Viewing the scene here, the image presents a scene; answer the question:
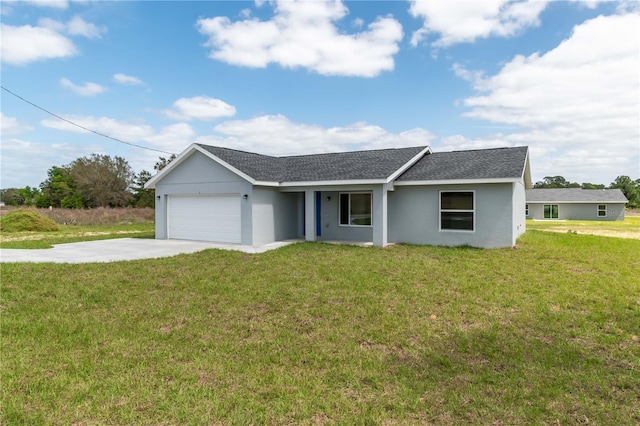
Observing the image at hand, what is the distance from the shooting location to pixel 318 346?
16.0ft

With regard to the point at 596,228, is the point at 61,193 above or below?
above

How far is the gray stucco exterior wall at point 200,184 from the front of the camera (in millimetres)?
14141

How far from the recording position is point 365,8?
1420 cm

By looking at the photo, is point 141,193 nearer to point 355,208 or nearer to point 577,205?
point 355,208

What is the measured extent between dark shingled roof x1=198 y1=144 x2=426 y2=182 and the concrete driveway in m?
3.14

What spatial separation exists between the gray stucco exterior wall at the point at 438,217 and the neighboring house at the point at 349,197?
0.03m

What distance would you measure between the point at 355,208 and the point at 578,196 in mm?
36489

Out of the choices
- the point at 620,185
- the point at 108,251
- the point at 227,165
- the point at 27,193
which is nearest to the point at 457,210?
the point at 227,165

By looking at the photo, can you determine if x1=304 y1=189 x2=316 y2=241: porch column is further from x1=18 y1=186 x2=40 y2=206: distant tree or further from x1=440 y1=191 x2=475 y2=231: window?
x1=18 y1=186 x2=40 y2=206: distant tree

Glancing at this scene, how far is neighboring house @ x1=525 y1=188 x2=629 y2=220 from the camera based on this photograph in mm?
38219

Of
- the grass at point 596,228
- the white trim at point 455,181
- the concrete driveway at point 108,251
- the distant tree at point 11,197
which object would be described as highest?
the distant tree at point 11,197

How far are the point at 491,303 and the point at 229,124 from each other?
Result: 23960 millimetres

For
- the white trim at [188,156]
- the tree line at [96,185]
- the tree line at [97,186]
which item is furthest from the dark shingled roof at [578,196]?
the tree line at [97,186]

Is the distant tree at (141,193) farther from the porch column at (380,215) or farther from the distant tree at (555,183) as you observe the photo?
the distant tree at (555,183)
